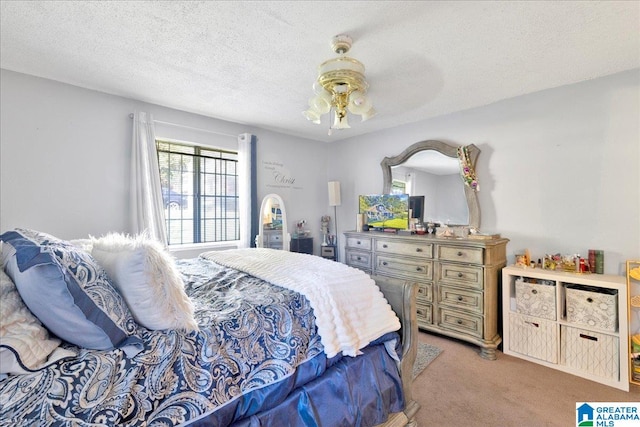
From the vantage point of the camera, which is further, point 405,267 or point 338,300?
point 405,267

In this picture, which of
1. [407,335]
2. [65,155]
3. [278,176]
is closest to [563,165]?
[407,335]

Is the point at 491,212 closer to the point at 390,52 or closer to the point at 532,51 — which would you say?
the point at 532,51

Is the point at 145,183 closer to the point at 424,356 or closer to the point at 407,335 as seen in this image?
the point at 407,335

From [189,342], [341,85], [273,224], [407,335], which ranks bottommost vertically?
[407,335]

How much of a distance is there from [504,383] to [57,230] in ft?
12.9

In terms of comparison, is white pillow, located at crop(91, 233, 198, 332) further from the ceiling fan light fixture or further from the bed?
the ceiling fan light fixture

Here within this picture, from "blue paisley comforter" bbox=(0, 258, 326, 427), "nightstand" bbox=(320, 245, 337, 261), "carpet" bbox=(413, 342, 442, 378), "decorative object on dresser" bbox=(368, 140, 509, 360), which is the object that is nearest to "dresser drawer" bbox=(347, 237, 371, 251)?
"decorative object on dresser" bbox=(368, 140, 509, 360)

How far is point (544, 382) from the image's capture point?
6.98 feet

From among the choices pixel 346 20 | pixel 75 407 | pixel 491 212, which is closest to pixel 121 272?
pixel 75 407

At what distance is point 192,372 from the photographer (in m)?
0.99

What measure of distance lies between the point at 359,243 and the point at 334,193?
3.31ft

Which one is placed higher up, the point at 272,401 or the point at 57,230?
the point at 57,230

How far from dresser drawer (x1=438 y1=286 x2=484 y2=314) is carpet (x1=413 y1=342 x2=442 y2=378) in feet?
Result: 1.44

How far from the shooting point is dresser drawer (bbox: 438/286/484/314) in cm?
259
